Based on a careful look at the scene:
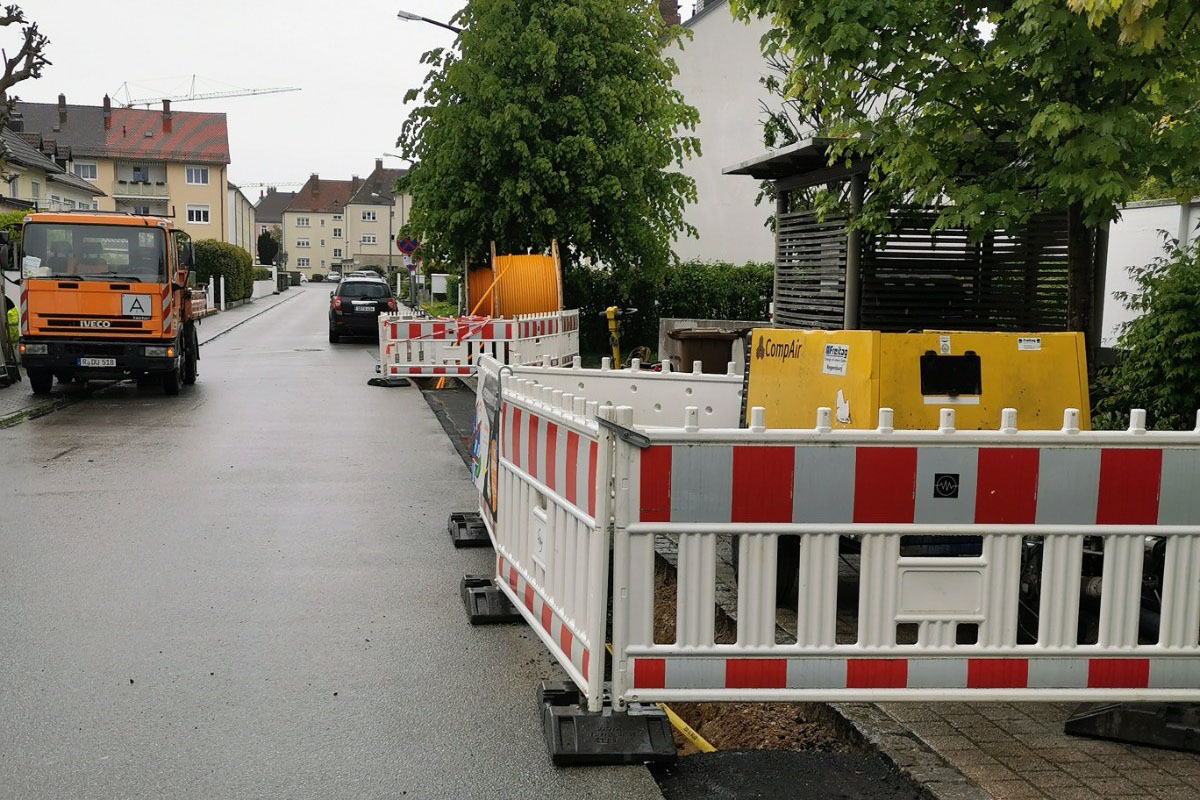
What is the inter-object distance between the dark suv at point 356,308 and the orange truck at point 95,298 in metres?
15.6

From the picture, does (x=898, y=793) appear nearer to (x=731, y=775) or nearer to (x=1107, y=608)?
(x=731, y=775)

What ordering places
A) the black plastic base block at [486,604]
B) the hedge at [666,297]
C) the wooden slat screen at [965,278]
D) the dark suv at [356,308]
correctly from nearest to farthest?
1. the black plastic base block at [486,604]
2. the wooden slat screen at [965,278]
3. the hedge at [666,297]
4. the dark suv at [356,308]

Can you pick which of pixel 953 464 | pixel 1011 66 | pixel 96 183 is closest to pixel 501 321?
pixel 1011 66

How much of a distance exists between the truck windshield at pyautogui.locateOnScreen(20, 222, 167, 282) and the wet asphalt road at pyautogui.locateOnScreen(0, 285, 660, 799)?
6438mm

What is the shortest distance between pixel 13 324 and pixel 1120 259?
67.0ft

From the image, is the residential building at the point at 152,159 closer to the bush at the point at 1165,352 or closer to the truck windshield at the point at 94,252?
the truck windshield at the point at 94,252

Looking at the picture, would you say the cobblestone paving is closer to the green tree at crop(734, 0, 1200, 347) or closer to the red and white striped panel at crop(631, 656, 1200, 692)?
the red and white striped panel at crop(631, 656, 1200, 692)

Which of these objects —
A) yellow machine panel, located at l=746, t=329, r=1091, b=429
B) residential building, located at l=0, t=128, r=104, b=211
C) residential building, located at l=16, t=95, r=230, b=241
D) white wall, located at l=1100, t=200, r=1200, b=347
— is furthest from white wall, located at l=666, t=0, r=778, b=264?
residential building, located at l=16, t=95, r=230, b=241

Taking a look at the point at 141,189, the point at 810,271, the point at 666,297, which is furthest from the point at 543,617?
the point at 141,189

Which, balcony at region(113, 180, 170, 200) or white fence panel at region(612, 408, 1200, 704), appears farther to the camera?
balcony at region(113, 180, 170, 200)

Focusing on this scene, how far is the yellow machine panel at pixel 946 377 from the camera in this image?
5.77 m

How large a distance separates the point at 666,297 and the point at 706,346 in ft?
40.6

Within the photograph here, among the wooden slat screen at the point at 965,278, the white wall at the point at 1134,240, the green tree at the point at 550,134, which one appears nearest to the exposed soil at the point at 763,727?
the wooden slat screen at the point at 965,278

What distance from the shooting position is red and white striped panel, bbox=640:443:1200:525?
430cm
